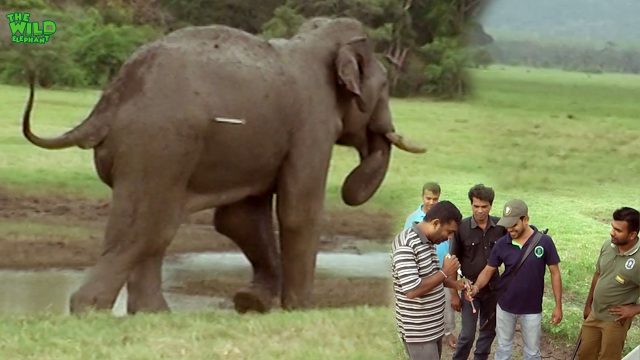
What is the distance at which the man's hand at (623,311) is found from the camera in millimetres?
4926

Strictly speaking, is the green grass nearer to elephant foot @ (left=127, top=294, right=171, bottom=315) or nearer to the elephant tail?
elephant foot @ (left=127, top=294, right=171, bottom=315)

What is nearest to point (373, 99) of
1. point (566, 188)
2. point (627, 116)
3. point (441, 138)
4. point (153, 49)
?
point (441, 138)

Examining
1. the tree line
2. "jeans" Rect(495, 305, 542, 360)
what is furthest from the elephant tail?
the tree line

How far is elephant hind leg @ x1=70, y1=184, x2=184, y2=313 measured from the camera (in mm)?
6234

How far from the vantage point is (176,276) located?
855 cm

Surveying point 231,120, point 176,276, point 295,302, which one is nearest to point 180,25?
point 176,276

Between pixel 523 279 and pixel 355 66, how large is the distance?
2.58 m

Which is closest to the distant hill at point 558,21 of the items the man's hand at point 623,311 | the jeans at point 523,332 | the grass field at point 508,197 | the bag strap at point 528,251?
the grass field at point 508,197

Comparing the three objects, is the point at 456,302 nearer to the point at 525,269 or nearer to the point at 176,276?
the point at 525,269

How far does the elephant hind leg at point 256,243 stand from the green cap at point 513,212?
2.59 m

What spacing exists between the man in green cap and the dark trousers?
0.21 metres

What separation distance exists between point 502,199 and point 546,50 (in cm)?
192

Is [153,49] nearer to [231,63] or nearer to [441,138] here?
[231,63]

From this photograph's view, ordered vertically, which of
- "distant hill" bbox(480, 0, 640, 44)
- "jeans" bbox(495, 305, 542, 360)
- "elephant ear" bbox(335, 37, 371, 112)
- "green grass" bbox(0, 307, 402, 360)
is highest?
"distant hill" bbox(480, 0, 640, 44)
